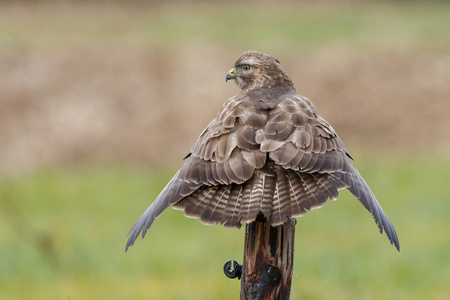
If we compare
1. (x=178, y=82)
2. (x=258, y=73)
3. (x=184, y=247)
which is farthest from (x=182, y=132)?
(x=258, y=73)

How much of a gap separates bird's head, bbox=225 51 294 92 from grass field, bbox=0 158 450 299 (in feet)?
9.00

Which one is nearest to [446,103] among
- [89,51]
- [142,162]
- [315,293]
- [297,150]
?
[142,162]

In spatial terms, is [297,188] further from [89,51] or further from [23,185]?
[89,51]

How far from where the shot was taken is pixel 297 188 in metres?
5.23

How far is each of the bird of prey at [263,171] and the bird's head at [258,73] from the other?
74cm

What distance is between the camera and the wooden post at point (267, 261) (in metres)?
5.29

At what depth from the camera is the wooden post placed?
208 inches

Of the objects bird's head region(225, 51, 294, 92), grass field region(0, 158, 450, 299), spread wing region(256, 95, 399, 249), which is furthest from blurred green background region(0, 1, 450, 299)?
spread wing region(256, 95, 399, 249)

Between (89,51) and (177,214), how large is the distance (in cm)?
1336

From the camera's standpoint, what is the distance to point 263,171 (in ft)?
17.4

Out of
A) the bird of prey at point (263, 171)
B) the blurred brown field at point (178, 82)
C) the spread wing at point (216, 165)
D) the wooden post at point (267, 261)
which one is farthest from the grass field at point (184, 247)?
the blurred brown field at point (178, 82)

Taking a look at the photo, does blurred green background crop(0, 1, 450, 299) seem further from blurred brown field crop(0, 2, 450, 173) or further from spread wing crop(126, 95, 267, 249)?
spread wing crop(126, 95, 267, 249)

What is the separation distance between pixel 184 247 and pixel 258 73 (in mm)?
6911

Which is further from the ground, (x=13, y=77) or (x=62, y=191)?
(x=13, y=77)
